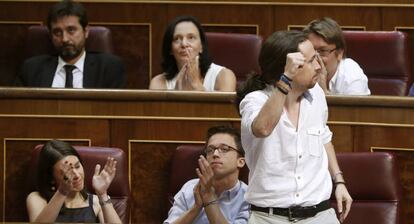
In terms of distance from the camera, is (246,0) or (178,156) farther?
(246,0)

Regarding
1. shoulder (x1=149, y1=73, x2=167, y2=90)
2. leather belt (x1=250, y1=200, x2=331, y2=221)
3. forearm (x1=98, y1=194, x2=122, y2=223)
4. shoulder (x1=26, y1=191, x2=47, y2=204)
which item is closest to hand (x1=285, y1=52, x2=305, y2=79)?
leather belt (x1=250, y1=200, x2=331, y2=221)

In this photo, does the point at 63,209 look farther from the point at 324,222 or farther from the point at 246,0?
the point at 246,0

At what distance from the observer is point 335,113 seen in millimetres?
2252

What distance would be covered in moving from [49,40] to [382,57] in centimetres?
85

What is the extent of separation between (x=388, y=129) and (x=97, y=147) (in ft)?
1.93

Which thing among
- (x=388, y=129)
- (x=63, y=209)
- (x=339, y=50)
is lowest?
(x=63, y=209)

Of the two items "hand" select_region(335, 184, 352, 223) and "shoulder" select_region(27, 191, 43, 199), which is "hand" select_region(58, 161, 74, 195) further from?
"hand" select_region(335, 184, 352, 223)

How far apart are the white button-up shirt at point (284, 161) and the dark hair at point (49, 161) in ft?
1.79

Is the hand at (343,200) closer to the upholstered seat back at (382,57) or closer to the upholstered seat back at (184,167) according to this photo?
the upholstered seat back at (184,167)

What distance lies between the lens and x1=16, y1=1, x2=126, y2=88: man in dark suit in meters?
2.74

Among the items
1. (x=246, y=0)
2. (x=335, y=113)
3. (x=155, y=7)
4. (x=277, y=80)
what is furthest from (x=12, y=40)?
(x=277, y=80)

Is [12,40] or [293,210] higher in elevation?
[12,40]

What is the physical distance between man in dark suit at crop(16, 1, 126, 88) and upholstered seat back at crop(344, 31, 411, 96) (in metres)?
0.59

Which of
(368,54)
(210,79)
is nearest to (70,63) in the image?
(210,79)
